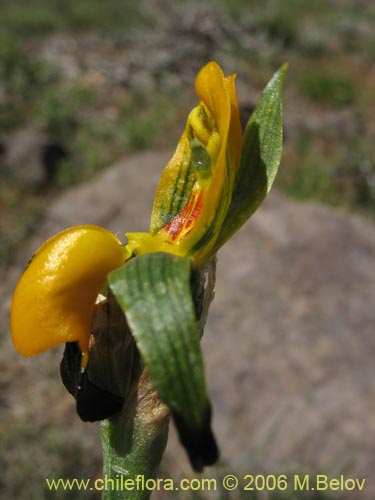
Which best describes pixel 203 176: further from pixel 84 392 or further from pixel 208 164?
pixel 84 392

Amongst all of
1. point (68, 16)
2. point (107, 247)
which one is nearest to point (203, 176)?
point (107, 247)

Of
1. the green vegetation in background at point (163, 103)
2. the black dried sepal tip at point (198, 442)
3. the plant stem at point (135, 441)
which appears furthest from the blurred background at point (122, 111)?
the black dried sepal tip at point (198, 442)

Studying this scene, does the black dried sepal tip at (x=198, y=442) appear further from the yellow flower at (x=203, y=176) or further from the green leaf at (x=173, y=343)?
the yellow flower at (x=203, y=176)

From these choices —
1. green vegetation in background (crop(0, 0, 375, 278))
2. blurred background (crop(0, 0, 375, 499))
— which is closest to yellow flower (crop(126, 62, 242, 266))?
blurred background (crop(0, 0, 375, 499))

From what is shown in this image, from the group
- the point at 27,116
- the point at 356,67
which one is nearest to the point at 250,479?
the point at 27,116

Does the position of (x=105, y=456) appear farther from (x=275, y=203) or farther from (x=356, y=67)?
(x=356, y=67)

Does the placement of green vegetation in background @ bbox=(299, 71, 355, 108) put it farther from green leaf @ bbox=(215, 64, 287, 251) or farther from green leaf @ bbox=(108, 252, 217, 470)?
green leaf @ bbox=(108, 252, 217, 470)

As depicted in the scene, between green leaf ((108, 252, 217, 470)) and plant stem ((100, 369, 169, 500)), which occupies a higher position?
green leaf ((108, 252, 217, 470))
